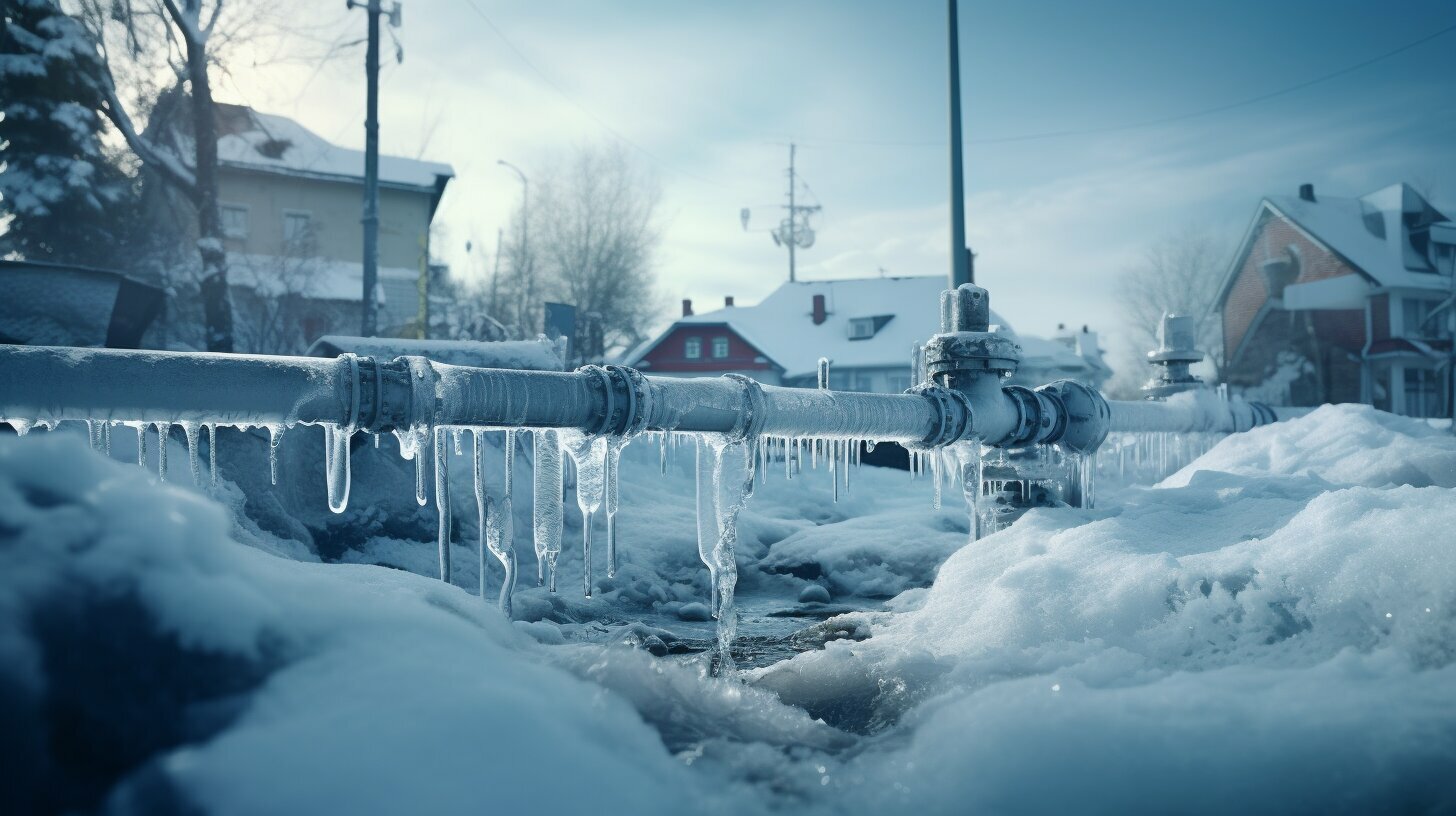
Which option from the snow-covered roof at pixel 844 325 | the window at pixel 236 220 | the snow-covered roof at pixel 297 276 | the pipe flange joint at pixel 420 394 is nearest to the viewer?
the pipe flange joint at pixel 420 394

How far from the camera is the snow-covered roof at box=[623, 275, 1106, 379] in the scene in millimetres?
32500

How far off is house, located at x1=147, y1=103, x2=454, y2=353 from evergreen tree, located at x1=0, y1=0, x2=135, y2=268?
7.81 ft

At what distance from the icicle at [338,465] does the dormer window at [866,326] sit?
3126cm

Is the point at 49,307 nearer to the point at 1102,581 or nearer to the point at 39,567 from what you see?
the point at 39,567

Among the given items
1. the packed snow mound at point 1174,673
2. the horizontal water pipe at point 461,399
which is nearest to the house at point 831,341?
the horizontal water pipe at point 461,399

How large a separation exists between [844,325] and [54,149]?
2523 cm

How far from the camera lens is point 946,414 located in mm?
4820

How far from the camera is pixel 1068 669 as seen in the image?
2.56m

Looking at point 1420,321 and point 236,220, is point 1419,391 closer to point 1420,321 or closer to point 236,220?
point 1420,321

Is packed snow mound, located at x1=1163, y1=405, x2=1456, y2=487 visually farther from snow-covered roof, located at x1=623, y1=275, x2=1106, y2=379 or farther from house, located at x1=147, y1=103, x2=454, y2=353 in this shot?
snow-covered roof, located at x1=623, y1=275, x2=1106, y2=379

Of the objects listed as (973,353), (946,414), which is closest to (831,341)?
(973,353)

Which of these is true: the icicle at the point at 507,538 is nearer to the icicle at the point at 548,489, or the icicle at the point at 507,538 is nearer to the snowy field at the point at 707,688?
the icicle at the point at 548,489

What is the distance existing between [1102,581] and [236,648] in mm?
2820

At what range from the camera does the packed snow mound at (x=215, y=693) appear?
1.41 metres
